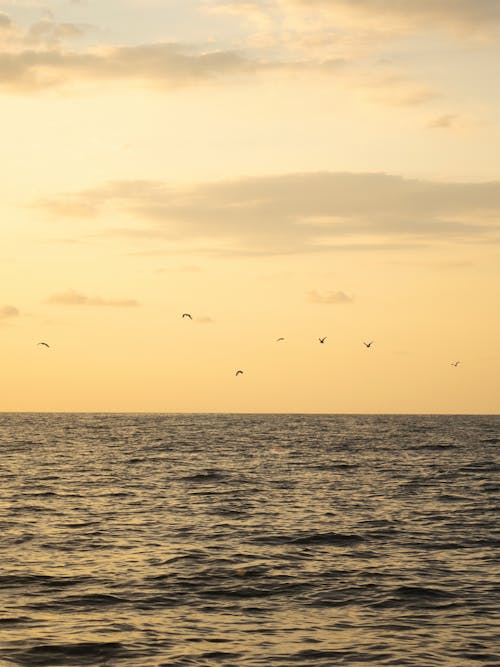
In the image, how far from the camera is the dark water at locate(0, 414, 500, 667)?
21312 millimetres

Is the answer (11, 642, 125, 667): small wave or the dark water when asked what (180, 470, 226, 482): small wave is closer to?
the dark water

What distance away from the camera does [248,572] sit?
29531 mm

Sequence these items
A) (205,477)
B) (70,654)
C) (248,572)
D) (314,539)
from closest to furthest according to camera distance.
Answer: (70,654) < (248,572) < (314,539) < (205,477)

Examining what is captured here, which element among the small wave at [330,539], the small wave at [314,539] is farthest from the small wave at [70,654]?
the small wave at [330,539]

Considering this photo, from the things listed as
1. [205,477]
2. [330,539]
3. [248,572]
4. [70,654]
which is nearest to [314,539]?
[330,539]

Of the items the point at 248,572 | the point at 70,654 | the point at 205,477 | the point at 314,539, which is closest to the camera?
the point at 70,654

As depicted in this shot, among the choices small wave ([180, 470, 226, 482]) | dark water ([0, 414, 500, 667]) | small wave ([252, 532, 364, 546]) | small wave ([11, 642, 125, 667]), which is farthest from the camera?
small wave ([180, 470, 226, 482])

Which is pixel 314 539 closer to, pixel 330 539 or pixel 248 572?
pixel 330 539

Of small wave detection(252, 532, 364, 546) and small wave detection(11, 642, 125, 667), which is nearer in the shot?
small wave detection(11, 642, 125, 667)

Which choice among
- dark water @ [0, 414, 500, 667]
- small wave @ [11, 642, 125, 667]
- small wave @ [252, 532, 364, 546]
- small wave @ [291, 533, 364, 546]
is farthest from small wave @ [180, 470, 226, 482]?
small wave @ [11, 642, 125, 667]

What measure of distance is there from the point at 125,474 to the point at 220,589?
38491 millimetres

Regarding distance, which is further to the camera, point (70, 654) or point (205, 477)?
point (205, 477)

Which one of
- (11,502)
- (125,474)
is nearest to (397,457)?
(125,474)

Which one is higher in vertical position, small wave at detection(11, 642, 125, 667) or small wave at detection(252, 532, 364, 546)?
small wave at detection(252, 532, 364, 546)
